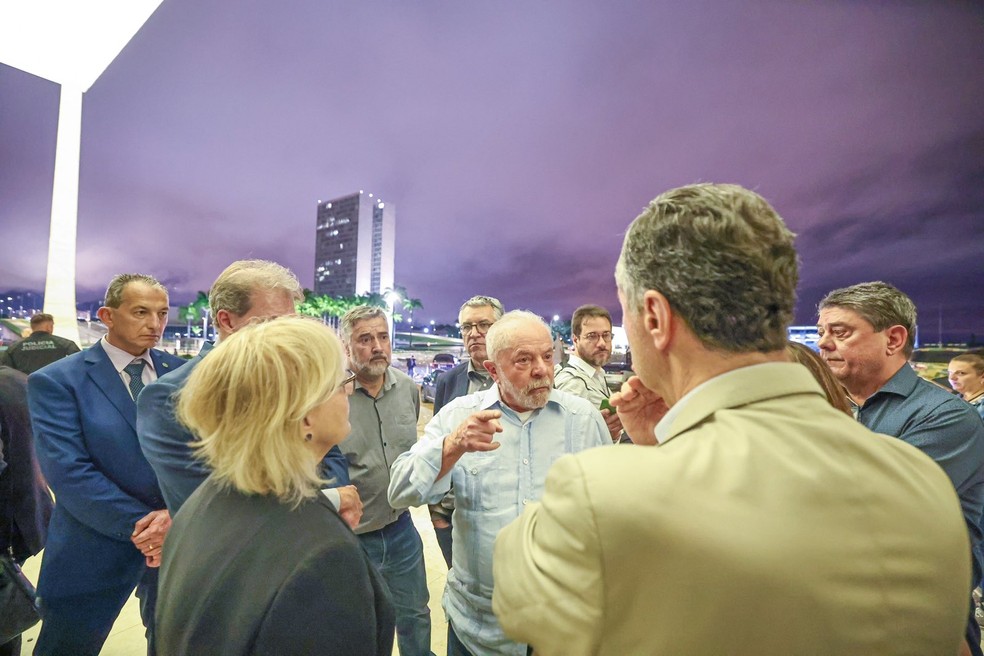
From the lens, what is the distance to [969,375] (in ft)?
14.7

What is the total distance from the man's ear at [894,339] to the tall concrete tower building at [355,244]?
71.6m

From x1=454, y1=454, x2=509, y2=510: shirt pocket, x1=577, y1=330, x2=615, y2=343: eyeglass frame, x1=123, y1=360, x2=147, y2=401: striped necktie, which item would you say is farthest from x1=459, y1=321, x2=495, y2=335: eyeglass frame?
x1=123, y1=360, x2=147, y2=401: striped necktie

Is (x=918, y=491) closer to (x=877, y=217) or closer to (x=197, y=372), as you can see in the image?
(x=197, y=372)

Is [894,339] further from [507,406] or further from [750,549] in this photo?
[750,549]

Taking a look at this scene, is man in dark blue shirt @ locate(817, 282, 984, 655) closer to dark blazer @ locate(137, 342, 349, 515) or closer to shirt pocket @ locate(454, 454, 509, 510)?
shirt pocket @ locate(454, 454, 509, 510)

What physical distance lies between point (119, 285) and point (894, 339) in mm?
4265

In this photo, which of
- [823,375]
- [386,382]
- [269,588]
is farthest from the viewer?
[386,382]

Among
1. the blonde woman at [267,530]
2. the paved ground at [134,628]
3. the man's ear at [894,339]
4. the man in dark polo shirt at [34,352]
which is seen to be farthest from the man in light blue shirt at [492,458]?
the man in dark polo shirt at [34,352]

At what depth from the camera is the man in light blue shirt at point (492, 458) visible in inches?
61.8

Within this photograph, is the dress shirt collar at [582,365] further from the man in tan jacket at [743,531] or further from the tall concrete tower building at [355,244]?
the tall concrete tower building at [355,244]

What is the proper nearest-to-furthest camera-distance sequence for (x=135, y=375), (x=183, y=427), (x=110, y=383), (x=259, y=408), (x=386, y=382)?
(x=259, y=408) < (x=183, y=427) < (x=110, y=383) < (x=135, y=375) < (x=386, y=382)

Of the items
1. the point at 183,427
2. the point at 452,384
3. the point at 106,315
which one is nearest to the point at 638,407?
the point at 183,427

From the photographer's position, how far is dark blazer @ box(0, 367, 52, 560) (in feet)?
7.95

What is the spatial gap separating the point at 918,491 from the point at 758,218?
0.47 meters
